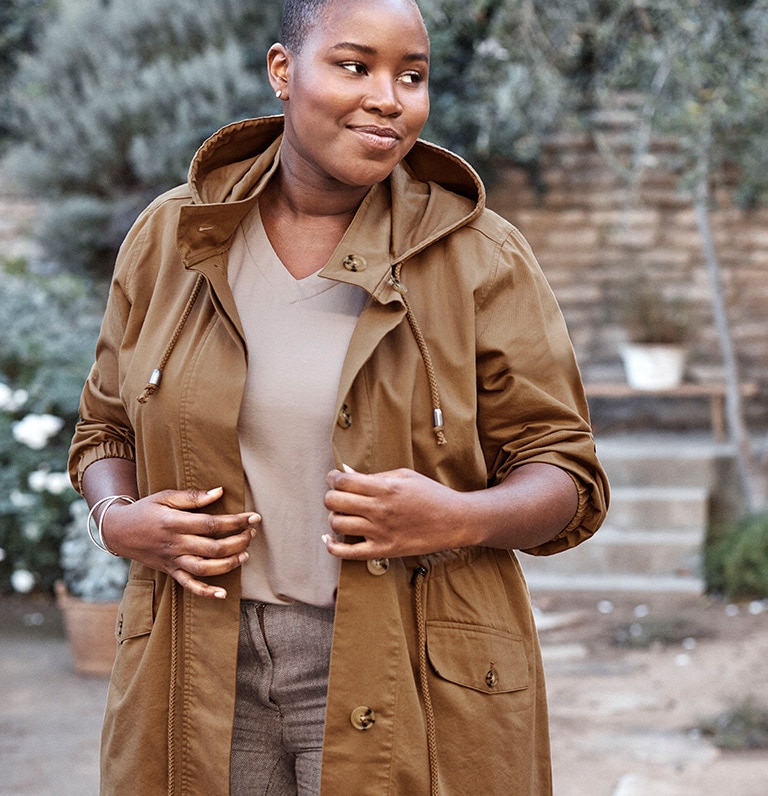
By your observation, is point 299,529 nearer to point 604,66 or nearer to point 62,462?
point 62,462

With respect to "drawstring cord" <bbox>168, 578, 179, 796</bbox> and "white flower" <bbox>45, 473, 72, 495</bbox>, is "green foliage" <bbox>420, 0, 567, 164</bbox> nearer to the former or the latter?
"white flower" <bbox>45, 473, 72, 495</bbox>

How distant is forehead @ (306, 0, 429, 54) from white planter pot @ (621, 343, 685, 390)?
6.11 m

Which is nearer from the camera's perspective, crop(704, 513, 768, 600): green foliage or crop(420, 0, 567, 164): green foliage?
crop(704, 513, 768, 600): green foliage

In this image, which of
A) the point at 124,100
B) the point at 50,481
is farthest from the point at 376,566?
the point at 124,100

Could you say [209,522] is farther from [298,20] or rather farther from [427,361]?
[298,20]

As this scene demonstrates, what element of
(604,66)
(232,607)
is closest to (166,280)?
(232,607)

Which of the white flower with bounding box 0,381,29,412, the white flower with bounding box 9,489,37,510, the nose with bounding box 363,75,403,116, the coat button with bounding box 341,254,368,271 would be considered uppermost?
the nose with bounding box 363,75,403,116

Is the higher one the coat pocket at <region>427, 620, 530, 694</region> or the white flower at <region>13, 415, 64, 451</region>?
the coat pocket at <region>427, 620, 530, 694</region>

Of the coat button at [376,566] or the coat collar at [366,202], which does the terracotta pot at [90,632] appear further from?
the coat button at [376,566]

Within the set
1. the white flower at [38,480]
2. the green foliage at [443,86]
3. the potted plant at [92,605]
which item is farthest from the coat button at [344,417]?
the green foliage at [443,86]

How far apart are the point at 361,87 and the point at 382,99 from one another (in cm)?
3

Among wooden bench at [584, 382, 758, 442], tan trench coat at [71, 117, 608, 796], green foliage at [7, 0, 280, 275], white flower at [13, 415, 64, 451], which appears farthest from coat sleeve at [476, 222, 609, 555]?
green foliage at [7, 0, 280, 275]

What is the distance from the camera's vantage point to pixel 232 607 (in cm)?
162

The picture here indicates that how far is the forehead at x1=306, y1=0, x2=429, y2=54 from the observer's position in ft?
5.12
